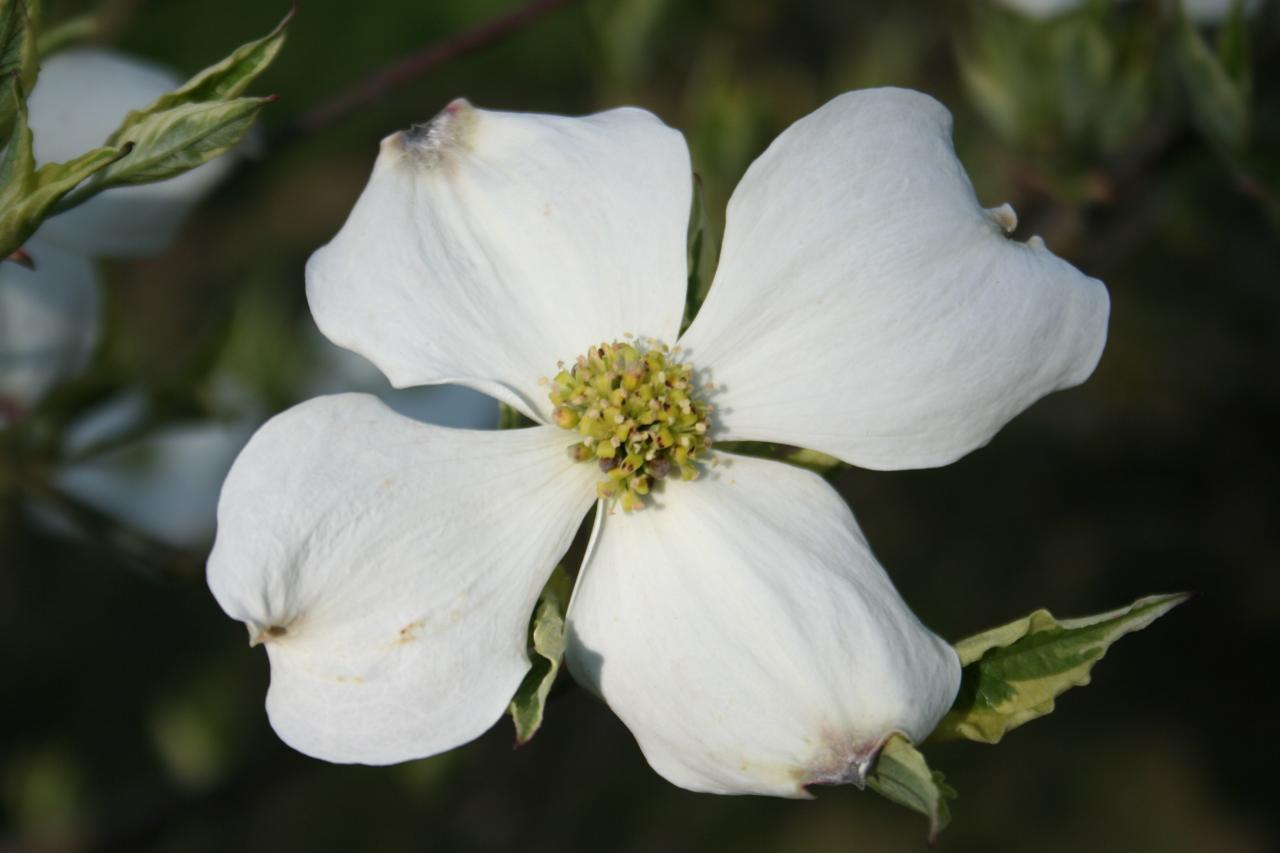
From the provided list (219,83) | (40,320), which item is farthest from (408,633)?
(40,320)

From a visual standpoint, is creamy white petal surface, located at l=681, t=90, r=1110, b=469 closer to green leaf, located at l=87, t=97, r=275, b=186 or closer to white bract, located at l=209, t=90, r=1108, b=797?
white bract, located at l=209, t=90, r=1108, b=797

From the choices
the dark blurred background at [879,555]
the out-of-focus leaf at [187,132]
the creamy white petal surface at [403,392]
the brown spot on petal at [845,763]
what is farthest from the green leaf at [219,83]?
the dark blurred background at [879,555]

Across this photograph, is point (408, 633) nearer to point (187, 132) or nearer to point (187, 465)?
point (187, 132)

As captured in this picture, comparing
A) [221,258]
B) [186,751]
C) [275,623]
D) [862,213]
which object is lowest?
[186,751]

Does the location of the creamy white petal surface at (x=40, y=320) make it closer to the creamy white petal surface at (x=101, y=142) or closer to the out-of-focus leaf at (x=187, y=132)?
the creamy white petal surface at (x=101, y=142)

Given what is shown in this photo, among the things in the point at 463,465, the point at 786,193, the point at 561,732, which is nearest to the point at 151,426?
the point at 463,465

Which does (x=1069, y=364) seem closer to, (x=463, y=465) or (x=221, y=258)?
(x=463, y=465)

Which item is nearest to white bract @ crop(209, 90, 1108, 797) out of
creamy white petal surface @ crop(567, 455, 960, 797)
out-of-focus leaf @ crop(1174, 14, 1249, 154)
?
creamy white petal surface @ crop(567, 455, 960, 797)
